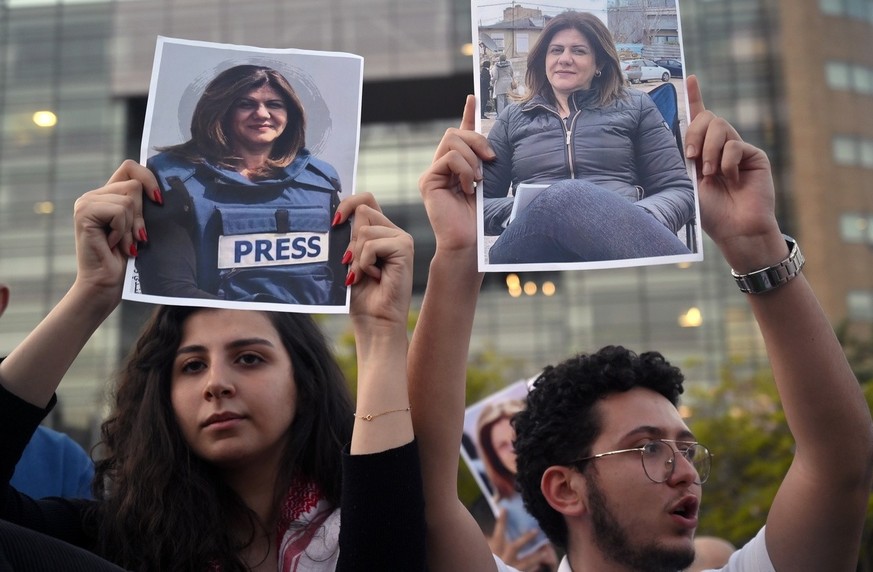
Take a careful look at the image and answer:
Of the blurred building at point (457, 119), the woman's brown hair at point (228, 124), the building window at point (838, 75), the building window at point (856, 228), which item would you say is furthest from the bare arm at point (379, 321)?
the building window at point (838, 75)

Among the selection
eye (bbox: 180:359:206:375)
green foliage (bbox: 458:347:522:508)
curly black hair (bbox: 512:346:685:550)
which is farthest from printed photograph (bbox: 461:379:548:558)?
green foliage (bbox: 458:347:522:508)

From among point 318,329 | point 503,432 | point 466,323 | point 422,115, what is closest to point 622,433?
point 466,323

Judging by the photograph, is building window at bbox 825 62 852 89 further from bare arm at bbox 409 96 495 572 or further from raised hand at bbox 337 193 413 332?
raised hand at bbox 337 193 413 332

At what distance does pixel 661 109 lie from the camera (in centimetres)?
274

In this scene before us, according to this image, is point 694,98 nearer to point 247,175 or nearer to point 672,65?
point 672,65

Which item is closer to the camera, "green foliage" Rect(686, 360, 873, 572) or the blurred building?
"green foliage" Rect(686, 360, 873, 572)

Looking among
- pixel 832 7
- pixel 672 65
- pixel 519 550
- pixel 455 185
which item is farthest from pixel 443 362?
pixel 832 7

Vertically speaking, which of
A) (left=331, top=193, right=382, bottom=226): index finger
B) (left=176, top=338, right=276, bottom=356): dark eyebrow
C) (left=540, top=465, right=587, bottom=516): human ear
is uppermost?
(left=331, top=193, right=382, bottom=226): index finger

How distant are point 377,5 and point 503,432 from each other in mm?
33154

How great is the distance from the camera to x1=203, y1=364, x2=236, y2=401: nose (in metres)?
2.79

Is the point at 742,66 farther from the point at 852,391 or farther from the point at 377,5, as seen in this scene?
the point at 852,391

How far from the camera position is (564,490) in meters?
3.23

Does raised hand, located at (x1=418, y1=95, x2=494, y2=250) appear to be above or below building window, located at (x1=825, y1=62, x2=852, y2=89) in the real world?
below

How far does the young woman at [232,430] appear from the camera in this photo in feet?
8.33
